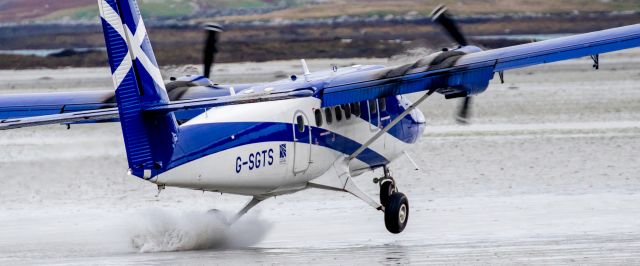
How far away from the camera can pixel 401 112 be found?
25.1 m

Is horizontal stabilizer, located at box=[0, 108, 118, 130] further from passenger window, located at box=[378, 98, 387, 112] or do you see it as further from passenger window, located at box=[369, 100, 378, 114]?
passenger window, located at box=[378, 98, 387, 112]

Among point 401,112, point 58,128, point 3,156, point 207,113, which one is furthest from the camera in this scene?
point 58,128

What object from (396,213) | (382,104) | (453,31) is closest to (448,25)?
(453,31)

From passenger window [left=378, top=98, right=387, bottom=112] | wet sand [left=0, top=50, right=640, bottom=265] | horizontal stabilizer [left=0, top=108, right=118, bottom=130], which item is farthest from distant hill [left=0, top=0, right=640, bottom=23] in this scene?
horizontal stabilizer [left=0, top=108, right=118, bottom=130]

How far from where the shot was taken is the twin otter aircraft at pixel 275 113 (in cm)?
1906

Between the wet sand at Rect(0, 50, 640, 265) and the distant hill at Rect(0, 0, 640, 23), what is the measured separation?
32238 millimetres

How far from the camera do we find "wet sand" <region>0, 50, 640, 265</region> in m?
20.2

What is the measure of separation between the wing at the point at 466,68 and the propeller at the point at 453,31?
55.0 inches

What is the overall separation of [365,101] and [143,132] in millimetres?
5990

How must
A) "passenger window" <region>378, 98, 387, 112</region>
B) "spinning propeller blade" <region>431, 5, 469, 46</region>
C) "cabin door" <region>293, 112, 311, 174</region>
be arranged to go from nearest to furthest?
"cabin door" <region>293, 112, 311, 174</region> → "spinning propeller blade" <region>431, 5, 469, 46</region> → "passenger window" <region>378, 98, 387, 112</region>

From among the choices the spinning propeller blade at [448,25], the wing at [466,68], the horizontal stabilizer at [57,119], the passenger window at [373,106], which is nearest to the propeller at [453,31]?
the spinning propeller blade at [448,25]

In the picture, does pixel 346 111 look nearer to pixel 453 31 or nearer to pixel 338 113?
pixel 338 113

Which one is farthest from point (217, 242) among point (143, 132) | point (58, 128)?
point (58, 128)

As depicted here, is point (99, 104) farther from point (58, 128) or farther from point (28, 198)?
point (58, 128)
